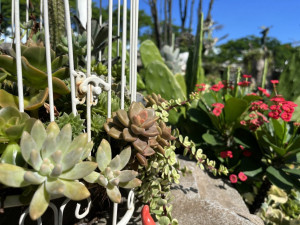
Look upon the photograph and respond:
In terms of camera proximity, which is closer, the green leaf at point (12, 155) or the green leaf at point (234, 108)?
the green leaf at point (12, 155)

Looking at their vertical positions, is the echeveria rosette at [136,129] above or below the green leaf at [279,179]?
above

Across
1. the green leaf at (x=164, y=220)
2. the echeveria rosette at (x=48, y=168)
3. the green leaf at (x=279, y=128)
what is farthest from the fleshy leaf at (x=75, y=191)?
the green leaf at (x=279, y=128)

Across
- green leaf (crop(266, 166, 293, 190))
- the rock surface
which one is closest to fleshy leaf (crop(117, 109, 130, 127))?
the rock surface

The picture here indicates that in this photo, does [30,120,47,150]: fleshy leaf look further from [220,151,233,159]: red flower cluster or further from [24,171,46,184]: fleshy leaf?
[220,151,233,159]: red flower cluster

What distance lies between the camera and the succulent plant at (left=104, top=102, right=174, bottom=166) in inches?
21.9

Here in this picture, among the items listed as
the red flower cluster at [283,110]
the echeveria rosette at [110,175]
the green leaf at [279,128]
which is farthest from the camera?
the green leaf at [279,128]

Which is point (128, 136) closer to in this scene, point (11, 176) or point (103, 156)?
point (103, 156)

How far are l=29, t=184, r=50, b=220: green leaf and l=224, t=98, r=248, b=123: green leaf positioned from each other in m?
1.02

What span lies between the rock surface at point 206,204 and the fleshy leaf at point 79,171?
51 cm

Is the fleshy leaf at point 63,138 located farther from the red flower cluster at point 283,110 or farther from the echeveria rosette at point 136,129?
the red flower cluster at point 283,110

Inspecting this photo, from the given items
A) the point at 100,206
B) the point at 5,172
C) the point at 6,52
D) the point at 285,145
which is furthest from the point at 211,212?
the point at 6,52

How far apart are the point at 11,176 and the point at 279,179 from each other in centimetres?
105

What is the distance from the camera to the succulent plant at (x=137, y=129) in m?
0.56

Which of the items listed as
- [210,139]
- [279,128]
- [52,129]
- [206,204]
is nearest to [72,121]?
[52,129]
